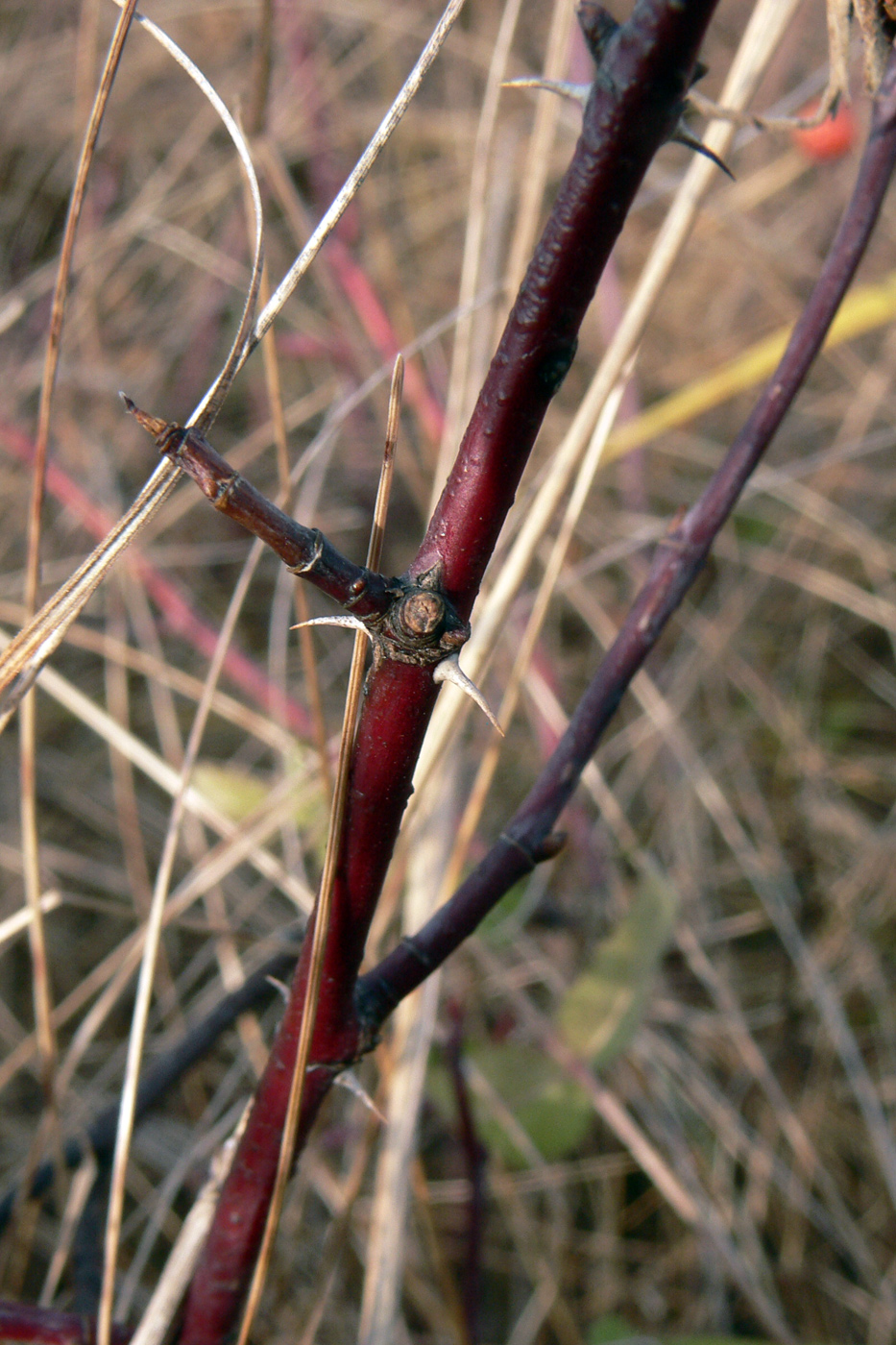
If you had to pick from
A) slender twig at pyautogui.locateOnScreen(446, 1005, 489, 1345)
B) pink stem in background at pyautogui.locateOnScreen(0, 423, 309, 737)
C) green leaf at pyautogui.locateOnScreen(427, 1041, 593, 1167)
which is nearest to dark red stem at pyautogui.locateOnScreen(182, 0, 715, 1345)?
slender twig at pyautogui.locateOnScreen(446, 1005, 489, 1345)

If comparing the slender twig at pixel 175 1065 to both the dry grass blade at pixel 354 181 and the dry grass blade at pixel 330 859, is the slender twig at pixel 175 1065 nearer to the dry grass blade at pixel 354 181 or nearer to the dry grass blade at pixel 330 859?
the dry grass blade at pixel 330 859

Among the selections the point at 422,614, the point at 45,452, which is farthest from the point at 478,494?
the point at 45,452

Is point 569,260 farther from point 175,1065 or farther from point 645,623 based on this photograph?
point 175,1065

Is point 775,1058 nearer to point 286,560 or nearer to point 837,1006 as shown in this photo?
point 837,1006

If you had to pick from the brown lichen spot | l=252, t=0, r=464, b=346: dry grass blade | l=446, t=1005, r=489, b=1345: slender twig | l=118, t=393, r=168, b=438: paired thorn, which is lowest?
l=446, t=1005, r=489, b=1345: slender twig

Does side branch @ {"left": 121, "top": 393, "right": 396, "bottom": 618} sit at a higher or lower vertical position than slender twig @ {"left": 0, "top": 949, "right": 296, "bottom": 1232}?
higher

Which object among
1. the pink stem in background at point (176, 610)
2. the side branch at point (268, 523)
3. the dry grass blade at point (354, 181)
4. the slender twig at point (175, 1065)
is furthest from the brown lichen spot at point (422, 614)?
the pink stem in background at point (176, 610)

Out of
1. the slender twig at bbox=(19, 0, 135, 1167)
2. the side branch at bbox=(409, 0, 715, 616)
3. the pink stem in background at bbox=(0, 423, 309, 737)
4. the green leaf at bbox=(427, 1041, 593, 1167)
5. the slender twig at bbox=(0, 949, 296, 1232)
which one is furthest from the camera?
the pink stem in background at bbox=(0, 423, 309, 737)

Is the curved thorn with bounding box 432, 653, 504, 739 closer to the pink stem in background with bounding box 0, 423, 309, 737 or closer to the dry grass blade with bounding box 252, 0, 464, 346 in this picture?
the dry grass blade with bounding box 252, 0, 464, 346
